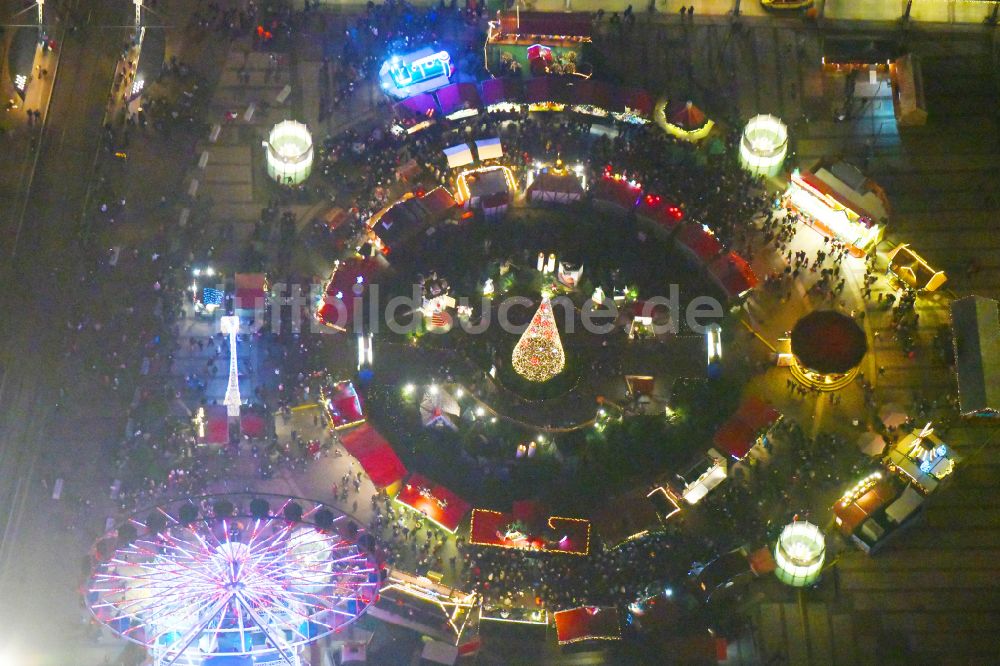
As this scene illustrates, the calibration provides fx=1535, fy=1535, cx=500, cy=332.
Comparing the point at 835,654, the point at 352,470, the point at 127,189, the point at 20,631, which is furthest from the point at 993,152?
the point at 20,631

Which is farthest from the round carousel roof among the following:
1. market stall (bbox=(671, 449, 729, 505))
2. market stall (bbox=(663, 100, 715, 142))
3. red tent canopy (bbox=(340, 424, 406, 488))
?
red tent canopy (bbox=(340, 424, 406, 488))

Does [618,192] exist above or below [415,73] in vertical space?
below

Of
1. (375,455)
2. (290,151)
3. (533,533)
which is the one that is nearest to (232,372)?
(375,455)

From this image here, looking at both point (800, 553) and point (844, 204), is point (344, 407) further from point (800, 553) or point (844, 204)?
point (844, 204)

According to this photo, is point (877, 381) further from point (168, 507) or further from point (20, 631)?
point (20, 631)

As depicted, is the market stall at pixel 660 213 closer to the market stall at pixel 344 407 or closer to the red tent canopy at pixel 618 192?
the red tent canopy at pixel 618 192

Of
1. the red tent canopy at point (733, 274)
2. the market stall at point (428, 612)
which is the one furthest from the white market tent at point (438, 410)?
the red tent canopy at point (733, 274)
